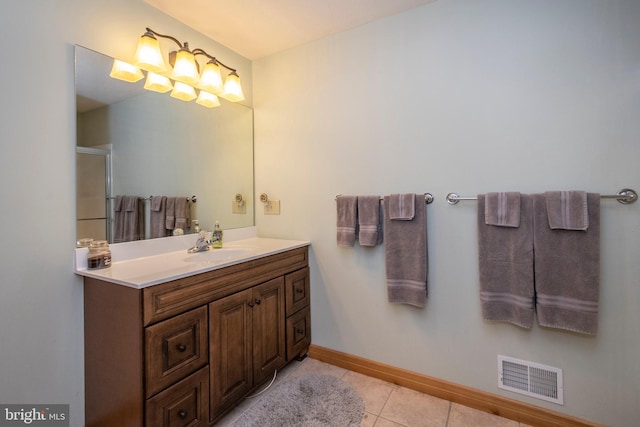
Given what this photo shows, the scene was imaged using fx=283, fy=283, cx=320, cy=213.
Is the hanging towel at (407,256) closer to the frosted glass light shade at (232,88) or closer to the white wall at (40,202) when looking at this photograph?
the frosted glass light shade at (232,88)

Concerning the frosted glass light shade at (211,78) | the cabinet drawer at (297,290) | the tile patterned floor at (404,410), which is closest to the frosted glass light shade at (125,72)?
the frosted glass light shade at (211,78)

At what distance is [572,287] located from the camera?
130 centimetres

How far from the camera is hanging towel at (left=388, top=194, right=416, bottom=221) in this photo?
1624 millimetres

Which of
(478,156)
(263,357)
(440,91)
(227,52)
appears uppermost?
(227,52)

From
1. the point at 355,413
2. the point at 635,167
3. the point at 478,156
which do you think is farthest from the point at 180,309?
the point at 635,167

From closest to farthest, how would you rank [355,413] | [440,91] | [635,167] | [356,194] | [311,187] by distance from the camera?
1. [635,167]
2. [355,413]
3. [440,91]
4. [356,194]
5. [311,187]

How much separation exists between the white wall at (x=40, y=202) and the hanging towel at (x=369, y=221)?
150cm

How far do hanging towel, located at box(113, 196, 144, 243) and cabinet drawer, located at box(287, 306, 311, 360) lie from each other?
3.46ft

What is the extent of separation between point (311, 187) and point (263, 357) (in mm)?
1138

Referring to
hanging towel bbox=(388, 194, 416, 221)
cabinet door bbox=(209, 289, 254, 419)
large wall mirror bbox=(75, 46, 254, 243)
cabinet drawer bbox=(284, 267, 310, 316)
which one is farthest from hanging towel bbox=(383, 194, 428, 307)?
large wall mirror bbox=(75, 46, 254, 243)

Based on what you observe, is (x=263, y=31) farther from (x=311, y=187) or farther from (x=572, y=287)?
(x=572, y=287)

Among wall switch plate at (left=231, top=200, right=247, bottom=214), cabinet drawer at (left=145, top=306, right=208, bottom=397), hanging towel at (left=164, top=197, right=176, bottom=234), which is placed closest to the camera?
cabinet drawer at (left=145, top=306, right=208, bottom=397)

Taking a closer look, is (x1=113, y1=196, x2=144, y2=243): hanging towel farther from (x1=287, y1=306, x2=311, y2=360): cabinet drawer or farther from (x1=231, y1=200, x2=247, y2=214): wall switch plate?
(x1=287, y1=306, x2=311, y2=360): cabinet drawer

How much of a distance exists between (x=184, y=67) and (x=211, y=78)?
19cm
